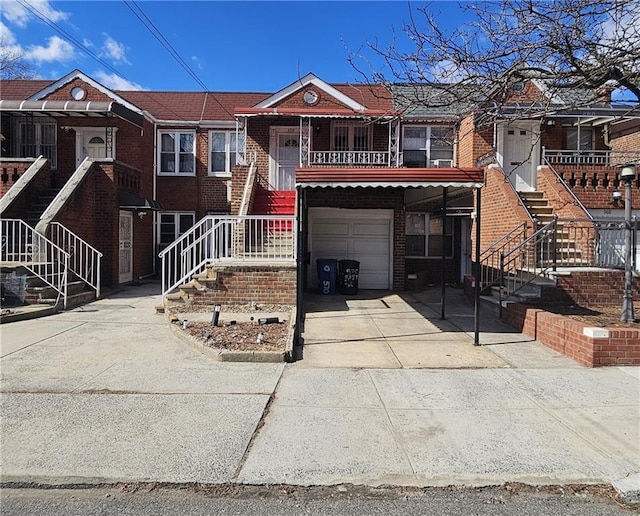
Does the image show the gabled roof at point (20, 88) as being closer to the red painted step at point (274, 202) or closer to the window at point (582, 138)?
the red painted step at point (274, 202)

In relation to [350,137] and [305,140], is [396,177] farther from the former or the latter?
[350,137]

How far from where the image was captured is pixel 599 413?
14.9ft

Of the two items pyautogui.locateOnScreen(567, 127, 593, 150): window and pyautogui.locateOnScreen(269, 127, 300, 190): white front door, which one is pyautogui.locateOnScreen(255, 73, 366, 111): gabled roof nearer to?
pyautogui.locateOnScreen(269, 127, 300, 190): white front door

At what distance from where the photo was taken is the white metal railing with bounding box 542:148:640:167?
13.3 m

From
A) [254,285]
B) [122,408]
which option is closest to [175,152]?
[254,285]

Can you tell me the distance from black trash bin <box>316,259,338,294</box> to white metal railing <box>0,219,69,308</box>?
20.5 ft

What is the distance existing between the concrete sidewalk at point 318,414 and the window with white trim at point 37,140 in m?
10.7

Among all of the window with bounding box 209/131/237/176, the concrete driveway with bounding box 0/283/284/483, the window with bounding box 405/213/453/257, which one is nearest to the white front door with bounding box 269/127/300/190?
the window with bounding box 209/131/237/176

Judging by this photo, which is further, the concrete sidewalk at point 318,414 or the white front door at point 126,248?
the white front door at point 126,248

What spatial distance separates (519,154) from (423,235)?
13.0 feet

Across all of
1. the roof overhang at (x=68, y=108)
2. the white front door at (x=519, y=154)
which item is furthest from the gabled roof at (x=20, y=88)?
the white front door at (x=519, y=154)

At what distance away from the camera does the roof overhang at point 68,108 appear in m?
13.4

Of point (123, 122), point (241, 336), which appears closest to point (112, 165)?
point (123, 122)

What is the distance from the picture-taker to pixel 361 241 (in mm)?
14281
